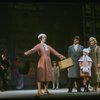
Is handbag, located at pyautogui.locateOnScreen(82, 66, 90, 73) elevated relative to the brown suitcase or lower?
lower

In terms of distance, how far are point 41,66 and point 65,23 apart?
497cm

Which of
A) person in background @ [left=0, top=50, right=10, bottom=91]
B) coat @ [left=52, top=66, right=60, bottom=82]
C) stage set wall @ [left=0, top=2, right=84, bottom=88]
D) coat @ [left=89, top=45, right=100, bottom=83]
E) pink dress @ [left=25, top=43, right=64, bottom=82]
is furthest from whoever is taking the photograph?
stage set wall @ [left=0, top=2, right=84, bottom=88]

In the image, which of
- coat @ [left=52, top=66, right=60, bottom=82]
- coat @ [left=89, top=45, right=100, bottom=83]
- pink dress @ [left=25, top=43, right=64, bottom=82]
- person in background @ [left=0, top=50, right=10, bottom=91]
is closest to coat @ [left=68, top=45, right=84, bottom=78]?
coat @ [left=89, top=45, right=100, bottom=83]

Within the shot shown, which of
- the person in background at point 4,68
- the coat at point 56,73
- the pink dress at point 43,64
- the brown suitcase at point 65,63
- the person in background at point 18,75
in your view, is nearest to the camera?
the pink dress at point 43,64

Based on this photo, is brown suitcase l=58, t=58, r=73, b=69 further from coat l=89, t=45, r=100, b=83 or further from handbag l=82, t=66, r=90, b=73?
coat l=89, t=45, r=100, b=83

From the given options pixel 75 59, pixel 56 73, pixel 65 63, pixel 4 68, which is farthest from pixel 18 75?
pixel 65 63

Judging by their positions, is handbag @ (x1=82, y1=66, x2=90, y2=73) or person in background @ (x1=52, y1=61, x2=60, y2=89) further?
person in background @ (x1=52, y1=61, x2=60, y2=89)

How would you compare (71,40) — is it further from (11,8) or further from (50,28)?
(11,8)

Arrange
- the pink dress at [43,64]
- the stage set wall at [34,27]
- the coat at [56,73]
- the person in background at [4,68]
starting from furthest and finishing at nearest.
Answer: the stage set wall at [34,27] < the coat at [56,73] < the person in background at [4,68] < the pink dress at [43,64]

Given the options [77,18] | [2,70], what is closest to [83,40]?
[77,18]

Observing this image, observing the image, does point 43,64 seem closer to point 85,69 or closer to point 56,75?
point 85,69

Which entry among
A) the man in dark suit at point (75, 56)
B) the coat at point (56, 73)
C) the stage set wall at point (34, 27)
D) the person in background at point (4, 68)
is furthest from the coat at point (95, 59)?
the stage set wall at point (34, 27)

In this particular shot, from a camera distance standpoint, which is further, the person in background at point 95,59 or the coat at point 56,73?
the coat at point 56,73

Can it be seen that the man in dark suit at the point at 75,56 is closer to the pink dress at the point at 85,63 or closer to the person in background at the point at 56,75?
the pink dress at the point at 85,63
